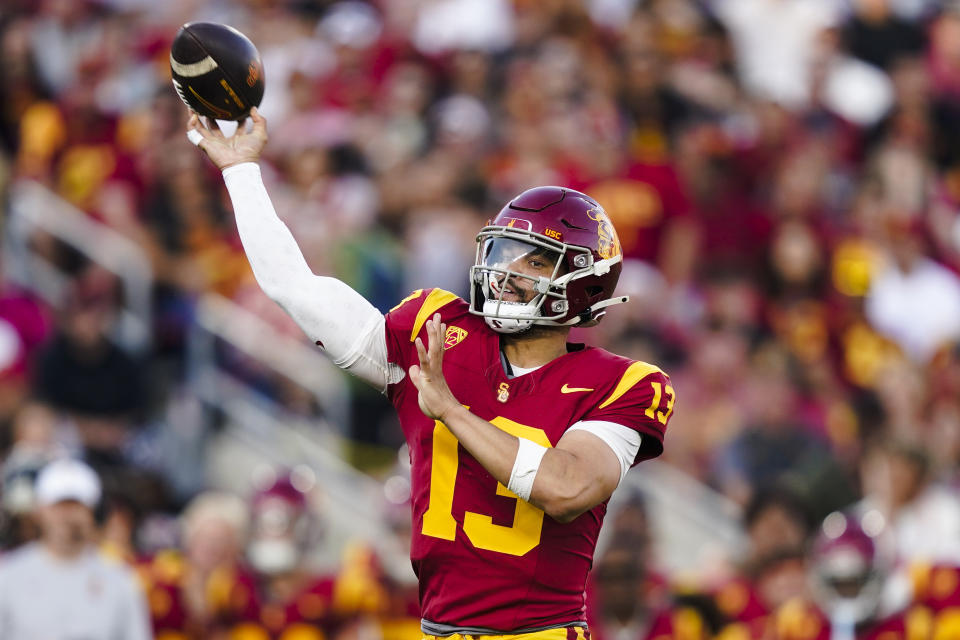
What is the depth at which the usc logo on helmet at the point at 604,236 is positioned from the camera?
14.1ft

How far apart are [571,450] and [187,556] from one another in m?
4.40

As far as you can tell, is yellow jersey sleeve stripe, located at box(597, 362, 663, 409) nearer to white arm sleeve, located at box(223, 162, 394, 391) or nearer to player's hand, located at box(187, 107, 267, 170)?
white arm sleeve, located at box(223, 162, 394, 391)

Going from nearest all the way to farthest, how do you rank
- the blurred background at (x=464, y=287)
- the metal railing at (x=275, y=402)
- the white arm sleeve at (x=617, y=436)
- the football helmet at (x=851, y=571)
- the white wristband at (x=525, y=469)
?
the white wristband at (x=525, y=469) → the white arm sleeve at (x=617, y=436) → the football helmet at (x=851, y=571) → the blurred background at (x=464, y=287) → the metal railing at (x=275, y=402)

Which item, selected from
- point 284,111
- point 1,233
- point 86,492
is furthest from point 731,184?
point 86,492

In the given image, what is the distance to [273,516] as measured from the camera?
793 cm

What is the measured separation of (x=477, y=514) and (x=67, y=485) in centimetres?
310

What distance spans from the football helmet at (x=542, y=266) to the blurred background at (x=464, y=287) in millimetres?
3143

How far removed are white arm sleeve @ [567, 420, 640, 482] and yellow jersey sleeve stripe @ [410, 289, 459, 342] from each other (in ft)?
1.57

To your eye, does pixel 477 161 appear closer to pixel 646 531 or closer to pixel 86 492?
pixel 646 531

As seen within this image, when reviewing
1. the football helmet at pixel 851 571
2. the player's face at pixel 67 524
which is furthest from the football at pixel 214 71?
the football helmet at pixel 851 571

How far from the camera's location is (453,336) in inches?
168

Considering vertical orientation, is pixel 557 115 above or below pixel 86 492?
above

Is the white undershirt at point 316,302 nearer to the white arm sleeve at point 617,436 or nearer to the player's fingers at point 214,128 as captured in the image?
the white arm sleeve at point 617,436

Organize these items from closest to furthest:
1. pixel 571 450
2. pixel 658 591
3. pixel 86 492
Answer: pixel 571 450 < pixel 86 492 < pixel 658 591
